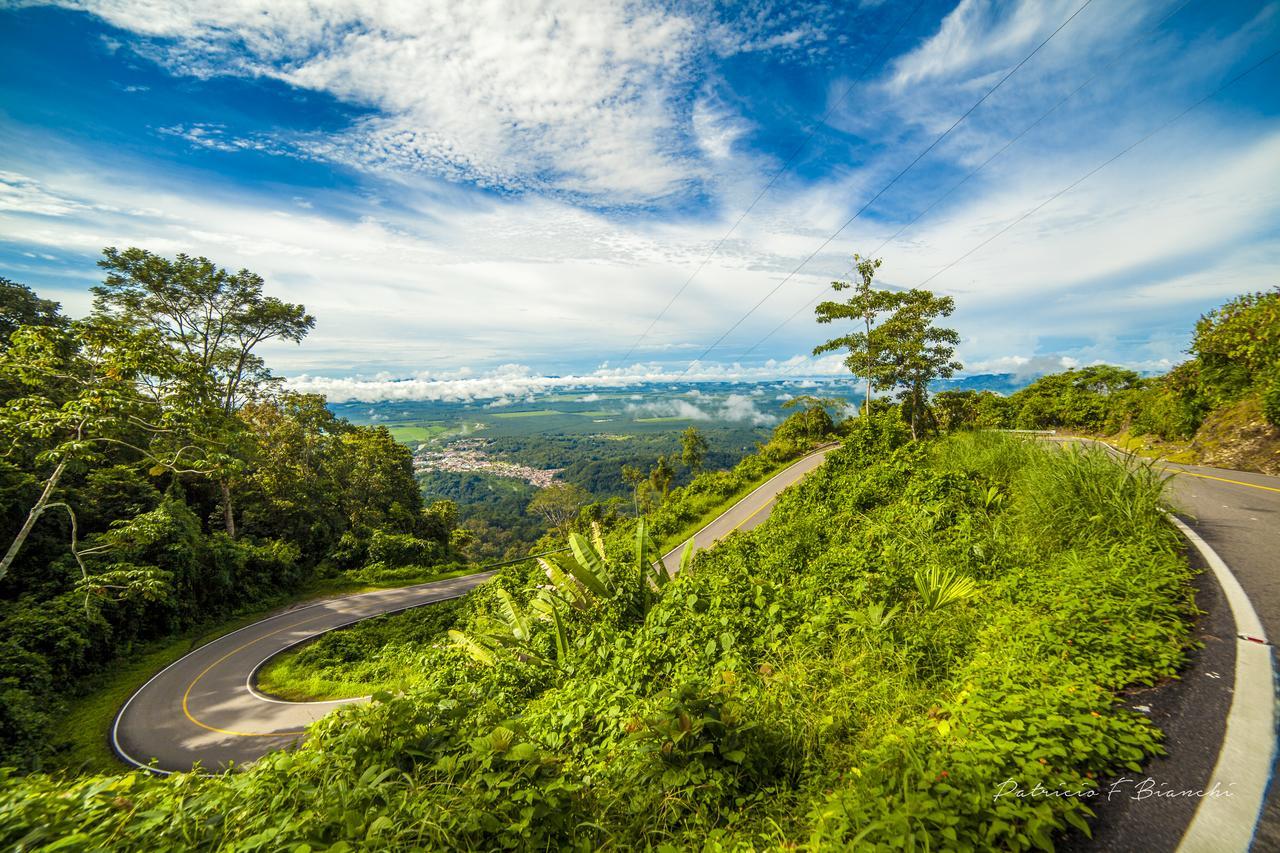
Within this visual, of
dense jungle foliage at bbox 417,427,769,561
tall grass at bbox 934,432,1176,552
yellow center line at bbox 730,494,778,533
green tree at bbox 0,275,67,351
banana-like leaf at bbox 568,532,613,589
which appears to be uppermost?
green tree at bbox 0,275,67,351

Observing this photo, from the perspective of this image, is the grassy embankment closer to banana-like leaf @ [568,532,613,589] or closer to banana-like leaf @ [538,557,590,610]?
banana-like leaf @ [538,557,590,610]

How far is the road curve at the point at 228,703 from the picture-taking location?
12023 mm

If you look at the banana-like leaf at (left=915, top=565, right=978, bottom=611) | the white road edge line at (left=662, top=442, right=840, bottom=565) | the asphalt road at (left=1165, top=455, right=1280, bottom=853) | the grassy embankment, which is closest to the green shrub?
the asphalt road at (left=1165, top=455, right=1280, bottom=853)

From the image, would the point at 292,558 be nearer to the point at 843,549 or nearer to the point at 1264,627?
the point at 843,549

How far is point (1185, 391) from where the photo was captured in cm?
1658

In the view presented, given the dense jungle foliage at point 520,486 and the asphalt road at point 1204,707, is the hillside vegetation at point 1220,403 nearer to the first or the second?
the asphalt road at point 1204,707

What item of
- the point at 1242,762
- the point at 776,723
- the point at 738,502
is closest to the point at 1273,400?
the point at 1242,762

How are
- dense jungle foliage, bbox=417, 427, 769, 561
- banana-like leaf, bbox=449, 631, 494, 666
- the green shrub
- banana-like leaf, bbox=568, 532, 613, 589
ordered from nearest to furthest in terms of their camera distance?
1. banana-like leaf, bbox=449, 631, 494, 666
2. banana-like leaf, bbox=568, 532, 613, 589
3. the green shrub
4. dense jungle foliage, bbox=417, 427, 769, 561

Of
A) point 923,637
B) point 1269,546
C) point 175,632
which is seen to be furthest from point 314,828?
point 175,632

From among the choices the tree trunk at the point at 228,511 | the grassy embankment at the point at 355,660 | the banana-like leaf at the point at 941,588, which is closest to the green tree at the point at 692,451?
the grassy embankment at the point at 355,660

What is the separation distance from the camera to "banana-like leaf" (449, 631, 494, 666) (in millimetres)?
6754

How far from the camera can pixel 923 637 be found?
438cm

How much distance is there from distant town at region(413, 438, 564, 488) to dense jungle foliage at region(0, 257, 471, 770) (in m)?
115

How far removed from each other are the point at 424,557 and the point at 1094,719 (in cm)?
3178
